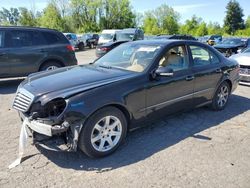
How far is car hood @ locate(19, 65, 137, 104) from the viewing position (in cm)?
350

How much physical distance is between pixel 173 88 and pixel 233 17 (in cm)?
7116

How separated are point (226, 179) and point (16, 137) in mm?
3214

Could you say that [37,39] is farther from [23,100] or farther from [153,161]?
[153,161]

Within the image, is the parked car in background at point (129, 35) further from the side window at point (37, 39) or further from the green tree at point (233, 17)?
the green tree at point (233, 17)

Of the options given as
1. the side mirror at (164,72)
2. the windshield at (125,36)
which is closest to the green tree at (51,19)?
the windshield at (125,36)

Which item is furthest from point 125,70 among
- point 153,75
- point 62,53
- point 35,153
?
point 62,53

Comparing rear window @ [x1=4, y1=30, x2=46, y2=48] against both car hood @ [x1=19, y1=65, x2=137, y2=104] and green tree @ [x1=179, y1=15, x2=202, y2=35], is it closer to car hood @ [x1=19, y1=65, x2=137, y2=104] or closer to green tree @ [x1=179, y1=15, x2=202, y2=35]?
car hood @ [x1=19, y1=65, x2=137, y2=104]

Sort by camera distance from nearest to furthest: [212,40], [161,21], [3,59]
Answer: [3,59] → [212,40] → [161,21]

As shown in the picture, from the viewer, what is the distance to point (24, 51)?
797cm

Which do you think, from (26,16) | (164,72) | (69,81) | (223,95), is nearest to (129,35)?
(223,95)

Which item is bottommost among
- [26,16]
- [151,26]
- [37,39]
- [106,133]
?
[106,133]

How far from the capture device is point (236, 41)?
18281mm

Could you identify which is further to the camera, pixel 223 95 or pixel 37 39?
pixel 37 39

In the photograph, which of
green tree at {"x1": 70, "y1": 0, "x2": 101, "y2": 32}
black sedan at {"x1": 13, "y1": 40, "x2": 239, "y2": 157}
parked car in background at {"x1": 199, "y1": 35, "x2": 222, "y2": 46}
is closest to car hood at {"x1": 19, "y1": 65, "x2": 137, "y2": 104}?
black sedan at {"x1": 13, "y1": 40, "x2": 239, "y2": 157}
